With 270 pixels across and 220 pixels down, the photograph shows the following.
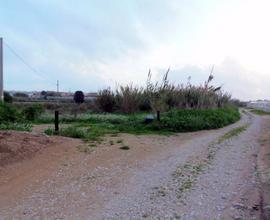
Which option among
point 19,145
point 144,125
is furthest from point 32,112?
point 19,145

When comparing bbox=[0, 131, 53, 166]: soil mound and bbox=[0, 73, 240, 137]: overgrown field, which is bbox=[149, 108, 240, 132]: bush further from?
bbox=[0, 131, 53, 166]: soil mound

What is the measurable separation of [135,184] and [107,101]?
62.0ft

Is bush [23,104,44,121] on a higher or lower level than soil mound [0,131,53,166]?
higher

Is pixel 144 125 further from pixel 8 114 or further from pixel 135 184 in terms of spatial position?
pixel 135 184

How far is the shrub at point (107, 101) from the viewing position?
25484 mm

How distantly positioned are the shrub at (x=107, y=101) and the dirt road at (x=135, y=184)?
1448 centimetres

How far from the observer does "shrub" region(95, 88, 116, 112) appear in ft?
83.6

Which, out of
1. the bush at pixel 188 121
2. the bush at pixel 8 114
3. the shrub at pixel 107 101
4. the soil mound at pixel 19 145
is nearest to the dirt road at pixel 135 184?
the soil mound at pixel 19 145

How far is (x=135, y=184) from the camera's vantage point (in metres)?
6.88

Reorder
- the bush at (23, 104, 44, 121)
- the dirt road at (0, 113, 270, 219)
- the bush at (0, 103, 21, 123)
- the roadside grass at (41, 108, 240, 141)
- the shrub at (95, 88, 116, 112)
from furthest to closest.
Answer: the shrub at (95, 88, 116, 112)
the bush at (23, 104, 44, 121)
the bush at (0, 103, 21, 123)
the roadside grass at (41, 108, 240, 141)
the dirt road at (0, 113, 270, 219)

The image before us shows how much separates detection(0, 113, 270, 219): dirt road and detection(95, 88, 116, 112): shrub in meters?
14.5

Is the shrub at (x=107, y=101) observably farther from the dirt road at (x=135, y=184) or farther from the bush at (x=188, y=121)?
the dirt road at (x=135, y=184)

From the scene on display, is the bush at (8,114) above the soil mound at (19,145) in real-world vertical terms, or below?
above

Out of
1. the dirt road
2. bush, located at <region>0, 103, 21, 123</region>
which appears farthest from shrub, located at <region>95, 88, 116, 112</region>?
the dirt road
